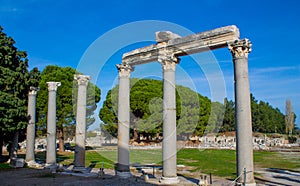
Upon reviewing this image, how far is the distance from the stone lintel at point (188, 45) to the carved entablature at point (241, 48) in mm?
357

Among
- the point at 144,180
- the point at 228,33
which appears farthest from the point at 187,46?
the point at 144,180

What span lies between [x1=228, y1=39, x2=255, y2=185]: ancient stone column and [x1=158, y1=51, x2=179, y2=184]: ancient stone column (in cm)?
339

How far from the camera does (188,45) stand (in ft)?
47.8

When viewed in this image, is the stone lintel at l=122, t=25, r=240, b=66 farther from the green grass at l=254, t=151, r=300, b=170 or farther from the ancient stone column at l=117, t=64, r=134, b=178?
the green grass at l=254, t=151, r=300, b=170

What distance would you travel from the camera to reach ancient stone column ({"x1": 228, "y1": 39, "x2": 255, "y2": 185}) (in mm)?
12172

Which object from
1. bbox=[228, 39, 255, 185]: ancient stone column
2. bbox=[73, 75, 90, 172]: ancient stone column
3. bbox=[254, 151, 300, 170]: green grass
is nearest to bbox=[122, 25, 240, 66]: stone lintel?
bbox=[228, 39, 255, 185]: ancient stone column

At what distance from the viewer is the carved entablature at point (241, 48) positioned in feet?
40.8

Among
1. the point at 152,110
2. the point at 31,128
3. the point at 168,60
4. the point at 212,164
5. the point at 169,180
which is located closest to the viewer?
the point at 169,180

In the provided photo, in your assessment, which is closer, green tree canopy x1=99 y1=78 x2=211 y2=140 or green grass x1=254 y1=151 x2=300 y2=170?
green grass x1=254 y1=151 x2=300 y2=170

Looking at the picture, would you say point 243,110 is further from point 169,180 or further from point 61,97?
point 61,97

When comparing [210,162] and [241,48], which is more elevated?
[241,48]

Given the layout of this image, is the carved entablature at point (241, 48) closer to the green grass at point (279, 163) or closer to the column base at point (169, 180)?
the column base at point (169, 180)

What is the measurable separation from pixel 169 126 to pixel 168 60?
11.1 feet

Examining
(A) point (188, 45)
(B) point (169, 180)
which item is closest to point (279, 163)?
(B) point (169, 180)
